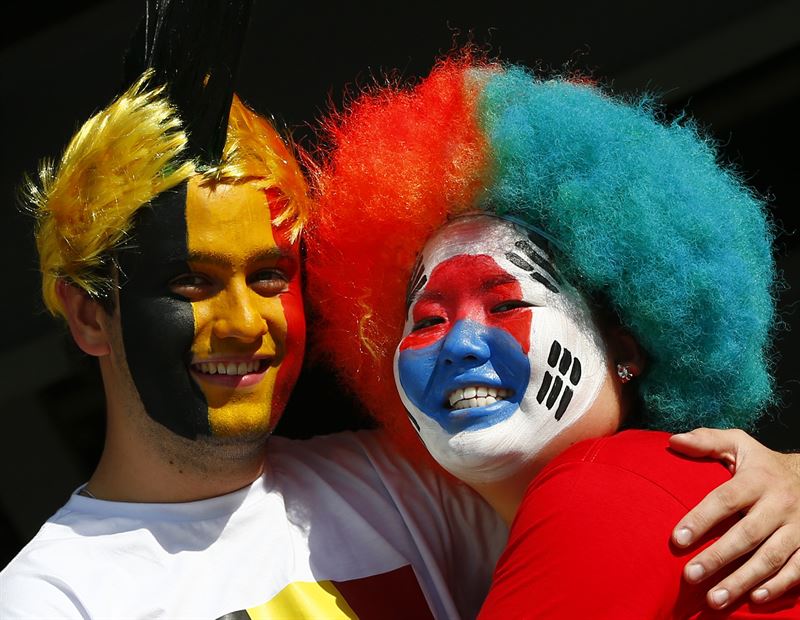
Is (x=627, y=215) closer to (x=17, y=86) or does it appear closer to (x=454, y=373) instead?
(x=454, y=373)

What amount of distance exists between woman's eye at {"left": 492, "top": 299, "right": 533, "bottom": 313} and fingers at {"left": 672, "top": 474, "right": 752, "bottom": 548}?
542 millimetres

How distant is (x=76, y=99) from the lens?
4.01 meters

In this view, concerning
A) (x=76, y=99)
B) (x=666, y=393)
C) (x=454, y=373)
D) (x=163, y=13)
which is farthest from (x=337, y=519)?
(x=76, y=99)

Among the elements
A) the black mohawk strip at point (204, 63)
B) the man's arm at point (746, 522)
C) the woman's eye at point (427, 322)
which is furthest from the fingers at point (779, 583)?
the black mohawk strip at point (204, 63)

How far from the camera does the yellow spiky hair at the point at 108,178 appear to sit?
8.19ft

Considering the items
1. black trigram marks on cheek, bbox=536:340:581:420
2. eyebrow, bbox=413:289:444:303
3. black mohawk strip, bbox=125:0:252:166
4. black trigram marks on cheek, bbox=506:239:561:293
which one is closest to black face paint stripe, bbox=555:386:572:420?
black trigram marks on cheek, bbox=536:340:581:420

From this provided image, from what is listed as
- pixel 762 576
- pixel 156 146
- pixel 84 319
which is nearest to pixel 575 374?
pixel 762 576

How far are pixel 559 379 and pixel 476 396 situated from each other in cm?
17

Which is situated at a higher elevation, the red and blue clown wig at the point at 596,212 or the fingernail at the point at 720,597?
the red and blue clown wig at the point at 596,212

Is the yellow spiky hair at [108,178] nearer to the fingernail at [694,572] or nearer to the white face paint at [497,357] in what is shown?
the white face paint at [497,357]

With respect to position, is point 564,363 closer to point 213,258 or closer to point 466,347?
point 466,347

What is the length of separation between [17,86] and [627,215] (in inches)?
103

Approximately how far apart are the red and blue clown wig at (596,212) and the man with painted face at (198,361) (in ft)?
0.78

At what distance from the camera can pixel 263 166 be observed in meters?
2.62
